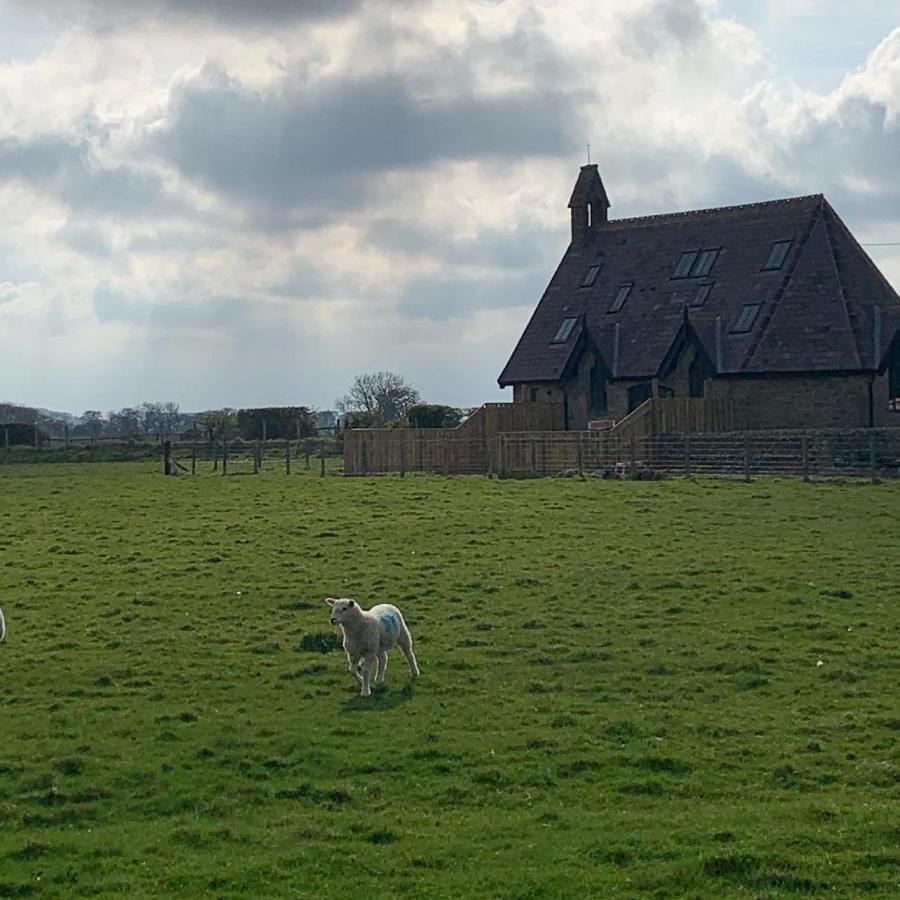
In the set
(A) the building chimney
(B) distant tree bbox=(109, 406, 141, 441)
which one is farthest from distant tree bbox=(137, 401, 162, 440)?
(A) the building chimney

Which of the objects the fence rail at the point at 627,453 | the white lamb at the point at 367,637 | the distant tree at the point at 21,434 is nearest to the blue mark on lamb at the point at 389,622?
the white lamb at the point at 367,637

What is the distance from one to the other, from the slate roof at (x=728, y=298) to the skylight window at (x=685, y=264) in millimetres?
302

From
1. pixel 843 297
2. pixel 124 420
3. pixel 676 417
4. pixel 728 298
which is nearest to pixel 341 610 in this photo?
pixel 676 417

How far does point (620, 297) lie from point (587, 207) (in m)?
6.88

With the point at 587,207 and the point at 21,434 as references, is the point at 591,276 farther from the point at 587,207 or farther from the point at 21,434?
the point at 21,434

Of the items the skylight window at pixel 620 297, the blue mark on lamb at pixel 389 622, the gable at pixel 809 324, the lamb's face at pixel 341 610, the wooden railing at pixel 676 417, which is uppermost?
the skylight window at pixel 620 297

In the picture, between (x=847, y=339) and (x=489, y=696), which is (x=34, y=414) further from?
(x=489, y=696)

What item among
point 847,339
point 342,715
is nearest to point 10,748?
point 342,715

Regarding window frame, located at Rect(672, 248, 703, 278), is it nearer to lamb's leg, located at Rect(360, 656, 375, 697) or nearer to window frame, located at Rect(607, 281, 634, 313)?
window frame, located at Rect(607, 281, 634, 313)

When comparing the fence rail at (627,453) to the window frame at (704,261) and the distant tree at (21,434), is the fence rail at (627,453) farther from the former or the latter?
the distant tree at (21,434)

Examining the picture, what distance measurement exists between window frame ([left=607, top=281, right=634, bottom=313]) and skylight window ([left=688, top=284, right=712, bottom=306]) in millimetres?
3410

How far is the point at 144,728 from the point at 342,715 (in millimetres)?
2128

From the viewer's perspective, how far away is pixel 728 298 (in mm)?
58500

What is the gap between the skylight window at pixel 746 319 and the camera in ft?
186
